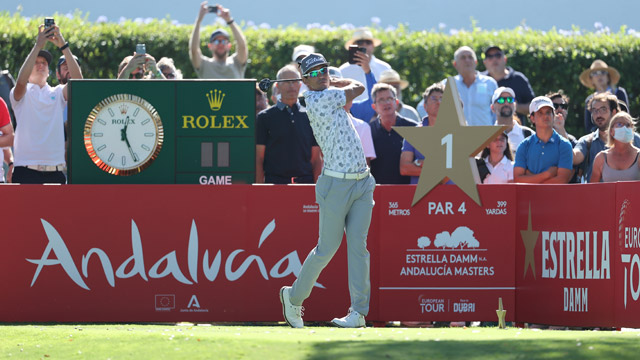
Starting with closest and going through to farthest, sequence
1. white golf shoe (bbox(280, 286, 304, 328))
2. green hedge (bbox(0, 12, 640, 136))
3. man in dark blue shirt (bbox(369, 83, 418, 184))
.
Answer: white golf shoe (bbox(280, 286, 304, 328)) < man in dark blue shirt (bbox(369, 83, 418, 184)) < green hedge (bbox(0, 12, 640, 136))

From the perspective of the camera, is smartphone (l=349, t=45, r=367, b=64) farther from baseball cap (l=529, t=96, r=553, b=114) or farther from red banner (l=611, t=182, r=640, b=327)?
red banner (l=611, t=182, r=640, b=327)

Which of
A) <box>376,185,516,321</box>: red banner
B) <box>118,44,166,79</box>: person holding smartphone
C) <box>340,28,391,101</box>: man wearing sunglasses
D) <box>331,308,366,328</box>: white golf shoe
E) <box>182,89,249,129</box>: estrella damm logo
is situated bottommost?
<box>331,308,366,328</box>: white golf shoe

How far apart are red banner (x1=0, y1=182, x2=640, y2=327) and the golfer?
1323mm

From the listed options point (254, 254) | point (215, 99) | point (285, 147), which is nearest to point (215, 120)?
point (215, 99)

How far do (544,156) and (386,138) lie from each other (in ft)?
5.85

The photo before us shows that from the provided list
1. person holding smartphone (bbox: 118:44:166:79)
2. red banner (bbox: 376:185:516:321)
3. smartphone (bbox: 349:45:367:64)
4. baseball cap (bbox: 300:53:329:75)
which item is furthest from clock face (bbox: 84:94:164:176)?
smartphone (bbox: 349:45:367:64)

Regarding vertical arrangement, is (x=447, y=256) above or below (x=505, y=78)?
below

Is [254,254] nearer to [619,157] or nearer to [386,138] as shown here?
[386,138]

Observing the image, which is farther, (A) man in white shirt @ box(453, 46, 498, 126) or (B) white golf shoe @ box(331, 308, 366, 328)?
(A) man in white shirt @ box(453, 46, 498, 126)

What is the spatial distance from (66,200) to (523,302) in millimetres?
4537

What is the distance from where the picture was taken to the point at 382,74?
1515cm

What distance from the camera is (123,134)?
11547 millimetres

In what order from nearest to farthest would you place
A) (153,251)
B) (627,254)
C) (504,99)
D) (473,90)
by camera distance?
(627,254) < (153,251) < (504,99) < (473,90)

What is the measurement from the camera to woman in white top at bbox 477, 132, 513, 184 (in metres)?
12.8
